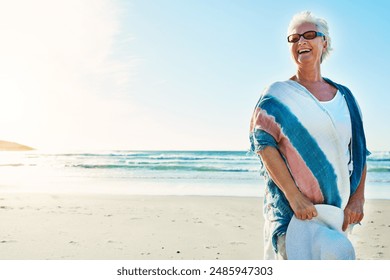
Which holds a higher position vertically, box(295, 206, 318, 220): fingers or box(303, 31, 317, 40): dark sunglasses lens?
box(303, 31, 317, 40): dark sunglasses lens

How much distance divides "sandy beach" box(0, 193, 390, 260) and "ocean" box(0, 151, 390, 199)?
118cm

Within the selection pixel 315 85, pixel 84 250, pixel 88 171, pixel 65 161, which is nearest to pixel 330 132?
pixel 315 85

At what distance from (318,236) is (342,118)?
473 millimetres

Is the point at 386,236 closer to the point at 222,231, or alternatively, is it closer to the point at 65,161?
the point at 222,231

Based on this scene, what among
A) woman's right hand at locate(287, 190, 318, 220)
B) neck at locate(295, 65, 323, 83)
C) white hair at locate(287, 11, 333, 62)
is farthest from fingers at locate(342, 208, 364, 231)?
white hair at locate(287, 11, 333, 62)

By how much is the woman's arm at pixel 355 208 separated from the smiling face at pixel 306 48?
1.68 ft

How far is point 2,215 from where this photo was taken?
19.0ft

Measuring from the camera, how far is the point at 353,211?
6.77 ft

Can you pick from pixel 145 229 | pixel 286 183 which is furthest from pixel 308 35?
pixel 145 229

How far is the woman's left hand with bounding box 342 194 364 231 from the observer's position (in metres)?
2.05

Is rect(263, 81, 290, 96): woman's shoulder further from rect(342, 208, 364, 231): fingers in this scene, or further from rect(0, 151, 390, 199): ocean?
rect(0, 151, 390, 199): ocean

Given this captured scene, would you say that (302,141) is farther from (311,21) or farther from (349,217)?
(311,21)
